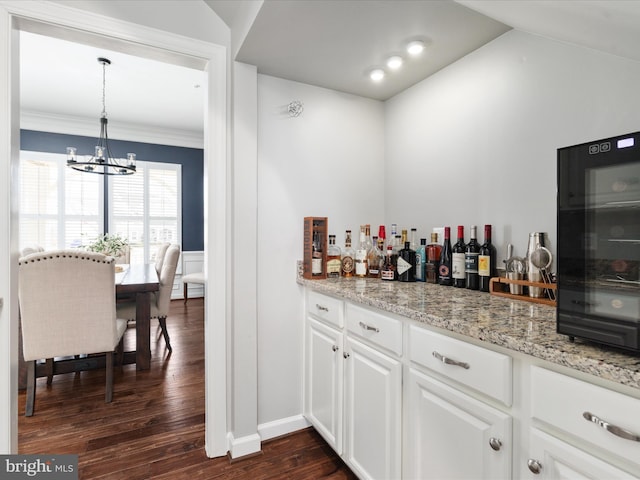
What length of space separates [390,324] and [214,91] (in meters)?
1.50

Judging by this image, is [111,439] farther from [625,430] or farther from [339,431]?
[625,430]

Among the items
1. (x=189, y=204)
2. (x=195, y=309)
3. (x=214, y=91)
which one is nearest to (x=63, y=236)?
(x=189, y=204)

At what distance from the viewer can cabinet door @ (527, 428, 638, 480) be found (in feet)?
2.39

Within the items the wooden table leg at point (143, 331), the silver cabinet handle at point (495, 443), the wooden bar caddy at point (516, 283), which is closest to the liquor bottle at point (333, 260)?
the wooden bar caddy at point (516, 283)

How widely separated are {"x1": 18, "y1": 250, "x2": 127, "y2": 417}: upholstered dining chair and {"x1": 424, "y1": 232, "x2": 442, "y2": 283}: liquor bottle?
219cm

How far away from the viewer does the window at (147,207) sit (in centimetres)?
545

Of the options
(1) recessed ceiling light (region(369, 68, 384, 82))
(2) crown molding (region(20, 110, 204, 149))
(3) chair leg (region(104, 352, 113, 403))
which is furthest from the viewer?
(2) crown molding (region(20, 110, 204, 149))

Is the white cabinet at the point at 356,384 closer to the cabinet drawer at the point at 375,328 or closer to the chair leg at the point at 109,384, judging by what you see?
the cabinet drawer at the point at 375,328

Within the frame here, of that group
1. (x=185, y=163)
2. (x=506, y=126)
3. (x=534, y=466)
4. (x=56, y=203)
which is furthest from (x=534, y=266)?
(x=56, y=203)

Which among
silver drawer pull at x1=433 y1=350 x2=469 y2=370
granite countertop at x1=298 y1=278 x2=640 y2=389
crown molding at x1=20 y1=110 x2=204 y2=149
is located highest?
crown molding at x1=20 y1=110 x2=204 y2=149

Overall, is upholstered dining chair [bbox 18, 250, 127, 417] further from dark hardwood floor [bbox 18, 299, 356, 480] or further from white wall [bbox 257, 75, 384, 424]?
white wall [bbox 257, 75, 384, 424]

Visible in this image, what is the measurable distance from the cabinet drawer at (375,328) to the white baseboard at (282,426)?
0.84 m

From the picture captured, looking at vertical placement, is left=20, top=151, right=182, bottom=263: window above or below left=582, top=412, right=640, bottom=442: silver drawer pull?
above

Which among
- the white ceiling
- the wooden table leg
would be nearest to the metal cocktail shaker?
the white ceiling
